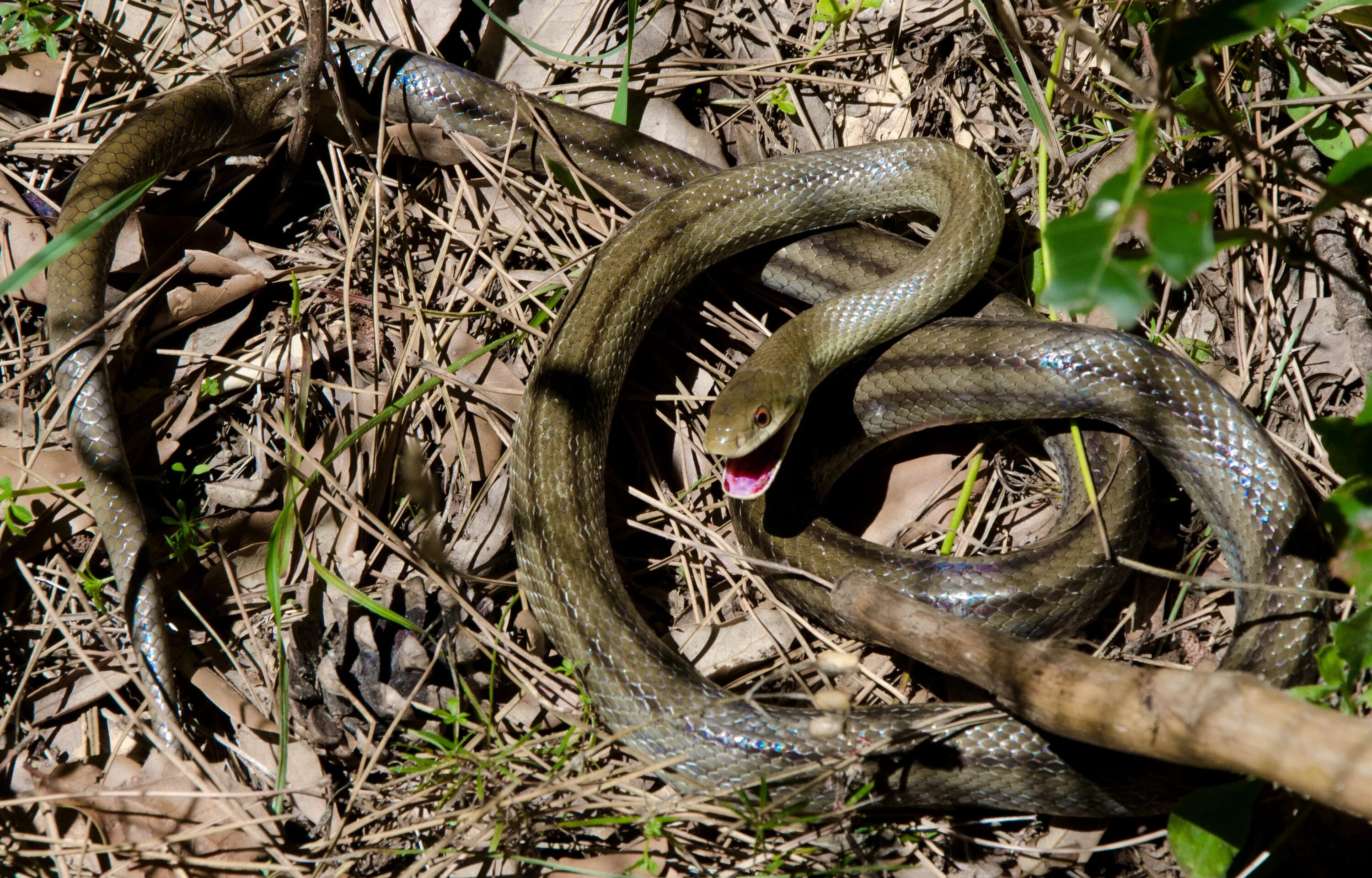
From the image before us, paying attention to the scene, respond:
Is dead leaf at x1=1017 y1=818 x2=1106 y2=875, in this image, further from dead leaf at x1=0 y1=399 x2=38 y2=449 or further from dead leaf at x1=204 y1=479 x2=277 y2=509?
dead leaf at x1=0 y1=399 x2=38 y2=449

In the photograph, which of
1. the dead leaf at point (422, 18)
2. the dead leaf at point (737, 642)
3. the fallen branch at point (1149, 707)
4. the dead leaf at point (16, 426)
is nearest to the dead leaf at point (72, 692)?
the dead leaf at point (16, 426)

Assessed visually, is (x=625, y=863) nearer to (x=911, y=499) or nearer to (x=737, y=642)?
(x=737, y=642)

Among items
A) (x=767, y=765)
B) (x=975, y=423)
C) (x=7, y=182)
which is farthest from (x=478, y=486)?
(x=7, y=182)

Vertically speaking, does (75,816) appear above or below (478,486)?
below

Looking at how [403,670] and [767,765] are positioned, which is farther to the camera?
[403,670]

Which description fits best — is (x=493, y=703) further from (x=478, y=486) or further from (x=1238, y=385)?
(x=1238, y=385)

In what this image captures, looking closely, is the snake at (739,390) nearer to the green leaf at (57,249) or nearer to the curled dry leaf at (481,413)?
the curled dry leaf at (481,413)
